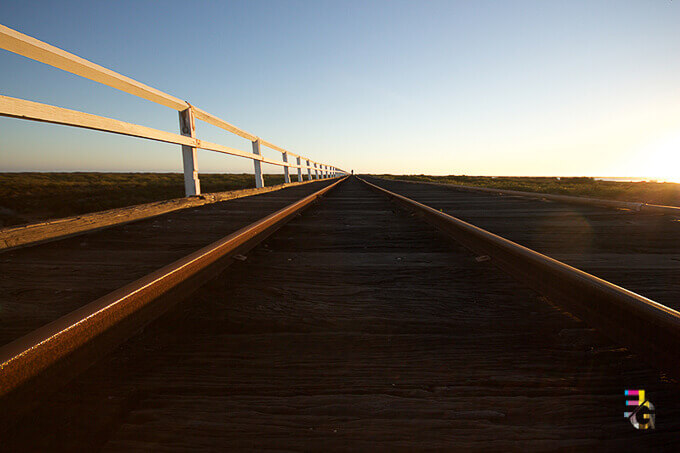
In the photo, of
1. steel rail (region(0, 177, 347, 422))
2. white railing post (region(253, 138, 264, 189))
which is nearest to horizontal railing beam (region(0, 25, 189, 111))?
steel rail (region(0, 177, 347, 422))

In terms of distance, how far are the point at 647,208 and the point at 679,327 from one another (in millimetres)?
4745

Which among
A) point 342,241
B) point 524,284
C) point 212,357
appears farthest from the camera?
point 342,241

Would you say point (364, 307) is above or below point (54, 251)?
below

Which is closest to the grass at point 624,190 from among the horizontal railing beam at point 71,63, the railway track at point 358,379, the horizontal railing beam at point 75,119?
the railway track at point 358,379

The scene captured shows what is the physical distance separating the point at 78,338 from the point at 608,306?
163 cm

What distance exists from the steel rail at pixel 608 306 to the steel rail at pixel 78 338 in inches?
61.5

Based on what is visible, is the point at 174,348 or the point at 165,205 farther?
the point at 165,205

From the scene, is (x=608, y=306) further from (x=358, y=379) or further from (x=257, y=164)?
(x=257, y=164)

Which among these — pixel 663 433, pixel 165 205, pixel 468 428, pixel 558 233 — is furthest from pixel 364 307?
pixel 165 205

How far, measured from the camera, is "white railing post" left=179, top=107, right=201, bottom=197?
528 cm

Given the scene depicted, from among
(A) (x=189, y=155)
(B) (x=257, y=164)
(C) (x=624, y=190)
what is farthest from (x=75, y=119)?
(C) (x=624, y=190)

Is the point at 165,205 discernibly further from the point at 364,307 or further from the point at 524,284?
the point at 524,284

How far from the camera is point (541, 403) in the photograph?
0.89 metres

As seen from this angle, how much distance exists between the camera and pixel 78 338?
97cm
